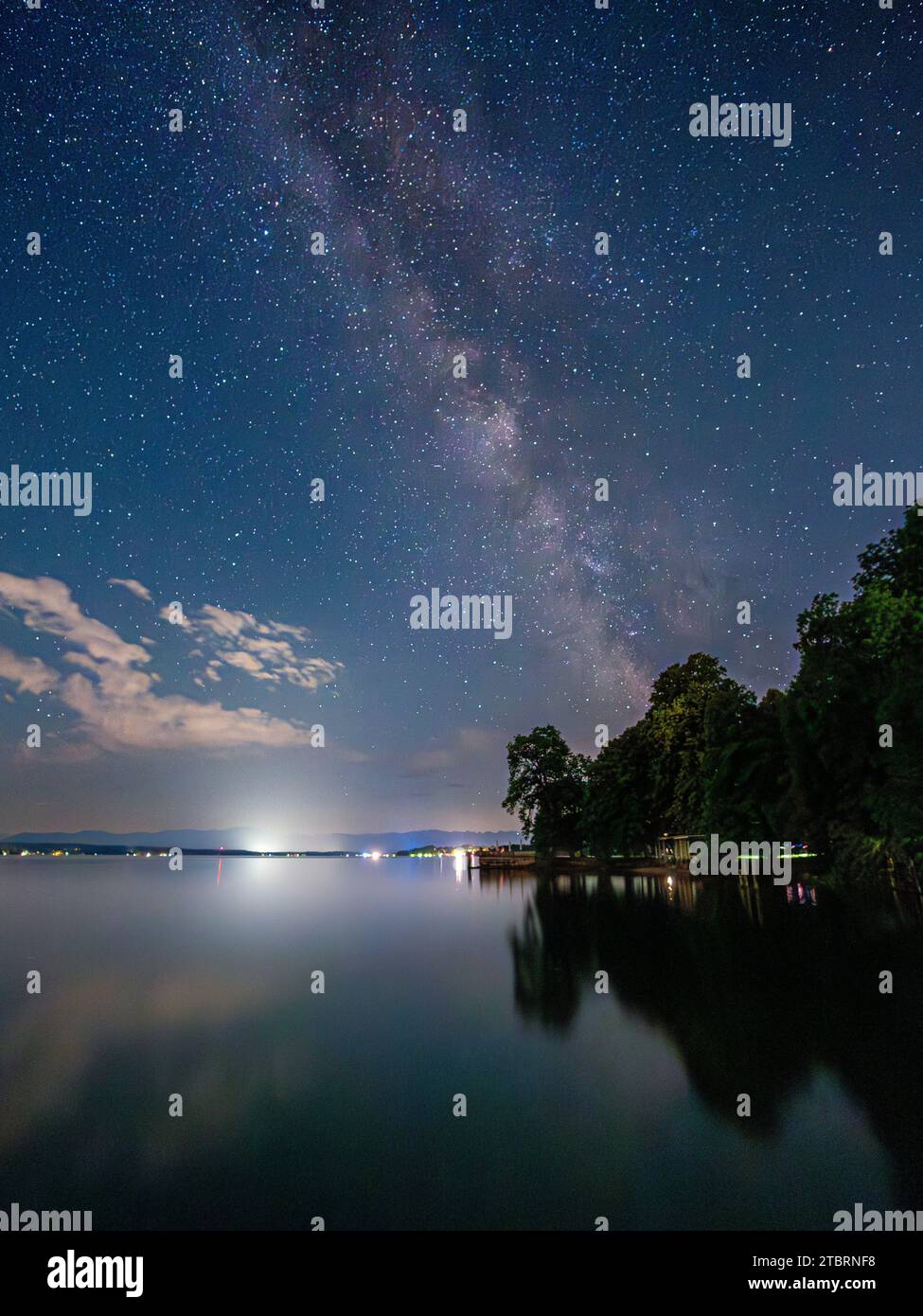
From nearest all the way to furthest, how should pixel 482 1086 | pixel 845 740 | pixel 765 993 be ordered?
pixel 482 1086 → pixel 765 993 → pixel 845 740

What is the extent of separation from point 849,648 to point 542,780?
63.1 metres

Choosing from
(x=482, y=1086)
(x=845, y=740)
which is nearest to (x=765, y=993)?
(x=482, y=1086)

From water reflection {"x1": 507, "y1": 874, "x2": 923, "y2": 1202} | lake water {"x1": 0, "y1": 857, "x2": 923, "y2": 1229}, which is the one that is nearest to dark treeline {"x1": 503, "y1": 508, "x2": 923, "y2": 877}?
water reflection {"x1": 507, "y1": 874, "x2": 923, "y2": 1202}

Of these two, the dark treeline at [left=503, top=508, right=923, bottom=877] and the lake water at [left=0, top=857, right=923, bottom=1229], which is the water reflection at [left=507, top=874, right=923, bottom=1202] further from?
the dark treeline at [left=503, top=508, right=923, bottom=877]

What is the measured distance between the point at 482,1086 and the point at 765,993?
7.62 meters

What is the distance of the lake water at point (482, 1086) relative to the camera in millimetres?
7914

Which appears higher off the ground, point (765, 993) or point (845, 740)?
point (845, 740)

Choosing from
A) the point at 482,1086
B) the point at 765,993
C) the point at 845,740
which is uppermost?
the point at 845,740

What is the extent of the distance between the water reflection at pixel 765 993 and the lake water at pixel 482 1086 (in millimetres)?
79

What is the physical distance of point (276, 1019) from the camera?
53.9 feet

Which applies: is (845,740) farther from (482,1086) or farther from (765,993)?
(482,1086)

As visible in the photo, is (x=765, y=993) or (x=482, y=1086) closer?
(x=482, y=1086)

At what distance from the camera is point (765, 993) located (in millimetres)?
15367
